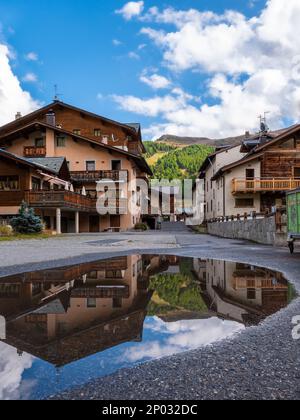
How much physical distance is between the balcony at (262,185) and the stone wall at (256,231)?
211 inches

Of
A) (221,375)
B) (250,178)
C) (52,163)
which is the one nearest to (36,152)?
(52,163)

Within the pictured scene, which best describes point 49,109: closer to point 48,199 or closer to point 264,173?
point 48,199

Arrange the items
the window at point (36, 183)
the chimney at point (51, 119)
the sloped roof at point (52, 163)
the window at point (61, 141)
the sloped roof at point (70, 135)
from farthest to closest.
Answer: the chimney at point (51, 119), the window at point (61, 141), the sloped roof at point (70, 135), the sloped roof at point (52, 163), the window at point (36, 183)

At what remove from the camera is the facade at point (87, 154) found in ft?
126

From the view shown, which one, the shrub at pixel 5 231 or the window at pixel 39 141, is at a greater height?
the window at pixel 39 141

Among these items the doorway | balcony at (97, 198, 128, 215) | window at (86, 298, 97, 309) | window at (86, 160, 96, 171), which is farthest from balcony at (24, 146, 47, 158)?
window at (86, 298, 97, 309)

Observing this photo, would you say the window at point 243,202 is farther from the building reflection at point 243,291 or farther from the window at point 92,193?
the building reflection at point 243,291

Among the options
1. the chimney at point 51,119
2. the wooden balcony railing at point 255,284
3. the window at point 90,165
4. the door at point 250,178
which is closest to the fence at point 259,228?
the door at point 250,178

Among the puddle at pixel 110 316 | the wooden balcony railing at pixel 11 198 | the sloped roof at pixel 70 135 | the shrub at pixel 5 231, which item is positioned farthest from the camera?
the sloped roof at pixel 70 135

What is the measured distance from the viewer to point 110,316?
4.70 metres

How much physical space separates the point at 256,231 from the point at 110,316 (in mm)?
16857

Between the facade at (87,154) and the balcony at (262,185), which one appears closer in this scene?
the balcony at (262,185)

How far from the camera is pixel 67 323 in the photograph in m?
4.40
